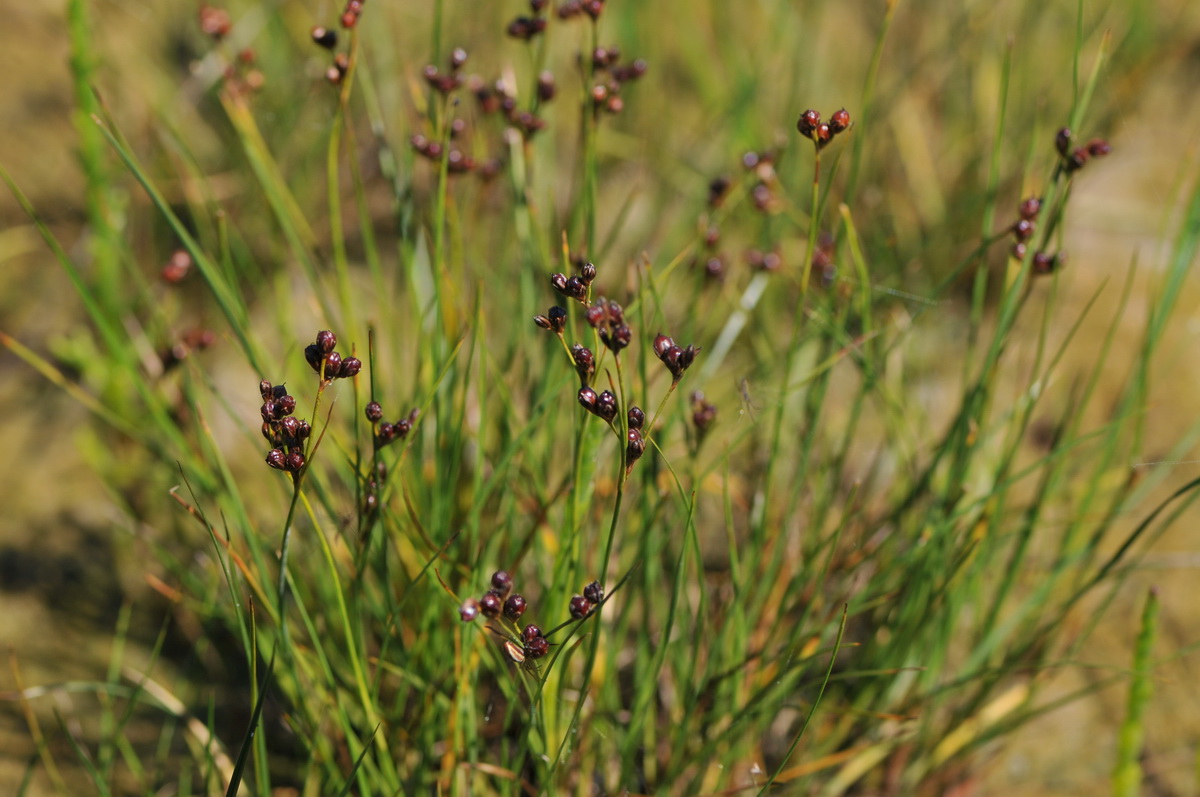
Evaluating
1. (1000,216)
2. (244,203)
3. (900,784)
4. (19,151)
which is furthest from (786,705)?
(19,151)

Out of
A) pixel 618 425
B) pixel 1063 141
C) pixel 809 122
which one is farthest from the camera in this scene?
pixel 618 425

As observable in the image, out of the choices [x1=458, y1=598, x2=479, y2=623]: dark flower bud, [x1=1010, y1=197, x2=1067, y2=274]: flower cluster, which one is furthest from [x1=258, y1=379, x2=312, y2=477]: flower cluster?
[x1=1010, y1=197, x2=1067, y2=274]: flower cluster

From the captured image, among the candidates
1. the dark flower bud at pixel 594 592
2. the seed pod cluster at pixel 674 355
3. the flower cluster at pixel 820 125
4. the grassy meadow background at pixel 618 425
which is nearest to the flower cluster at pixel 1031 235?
the grassy meadow background at pixel 618 425

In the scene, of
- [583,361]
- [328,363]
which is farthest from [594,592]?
[328,363]

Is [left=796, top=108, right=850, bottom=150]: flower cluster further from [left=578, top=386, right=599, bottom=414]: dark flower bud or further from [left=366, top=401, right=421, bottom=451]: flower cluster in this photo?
[left=366, top=401, right=421, bottom=451]: flower cluster

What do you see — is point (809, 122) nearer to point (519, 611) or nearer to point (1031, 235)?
point (1031, 235)
